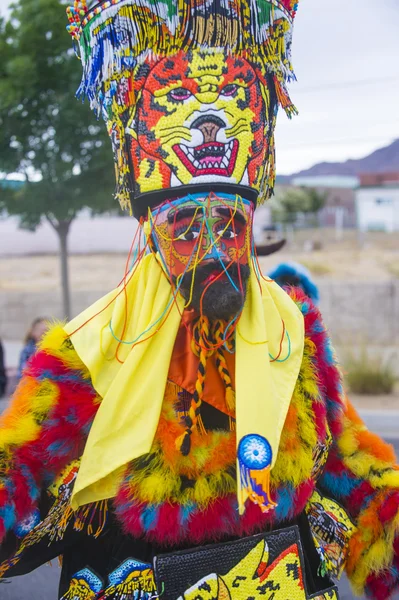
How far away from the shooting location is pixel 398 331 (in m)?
12.6

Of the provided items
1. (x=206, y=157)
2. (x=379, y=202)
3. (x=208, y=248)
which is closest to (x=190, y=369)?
(x=208, y=248)

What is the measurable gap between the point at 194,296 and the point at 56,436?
0.52 meters

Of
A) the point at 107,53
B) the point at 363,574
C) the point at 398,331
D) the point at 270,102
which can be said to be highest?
the point at 107,53

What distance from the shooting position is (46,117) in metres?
6.97

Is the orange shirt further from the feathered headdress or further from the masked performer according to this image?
the feathered headdress

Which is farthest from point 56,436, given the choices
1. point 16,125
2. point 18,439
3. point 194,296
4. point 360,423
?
point 16,125

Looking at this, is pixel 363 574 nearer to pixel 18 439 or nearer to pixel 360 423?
pixel 360 423

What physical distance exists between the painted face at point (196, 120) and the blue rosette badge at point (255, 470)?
68 cm

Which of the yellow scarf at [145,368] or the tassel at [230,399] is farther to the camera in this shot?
the tassel at [230,399]

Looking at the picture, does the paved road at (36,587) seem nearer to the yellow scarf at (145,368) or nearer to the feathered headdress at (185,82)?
the yellow scarf at (145,368)

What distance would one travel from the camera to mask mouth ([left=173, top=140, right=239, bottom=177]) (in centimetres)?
167

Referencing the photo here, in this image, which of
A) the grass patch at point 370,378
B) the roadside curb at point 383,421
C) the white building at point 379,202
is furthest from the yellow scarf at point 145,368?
the white building at point 379,202

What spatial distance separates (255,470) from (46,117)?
6.17 metres

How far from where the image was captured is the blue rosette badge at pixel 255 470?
156 centimetres
